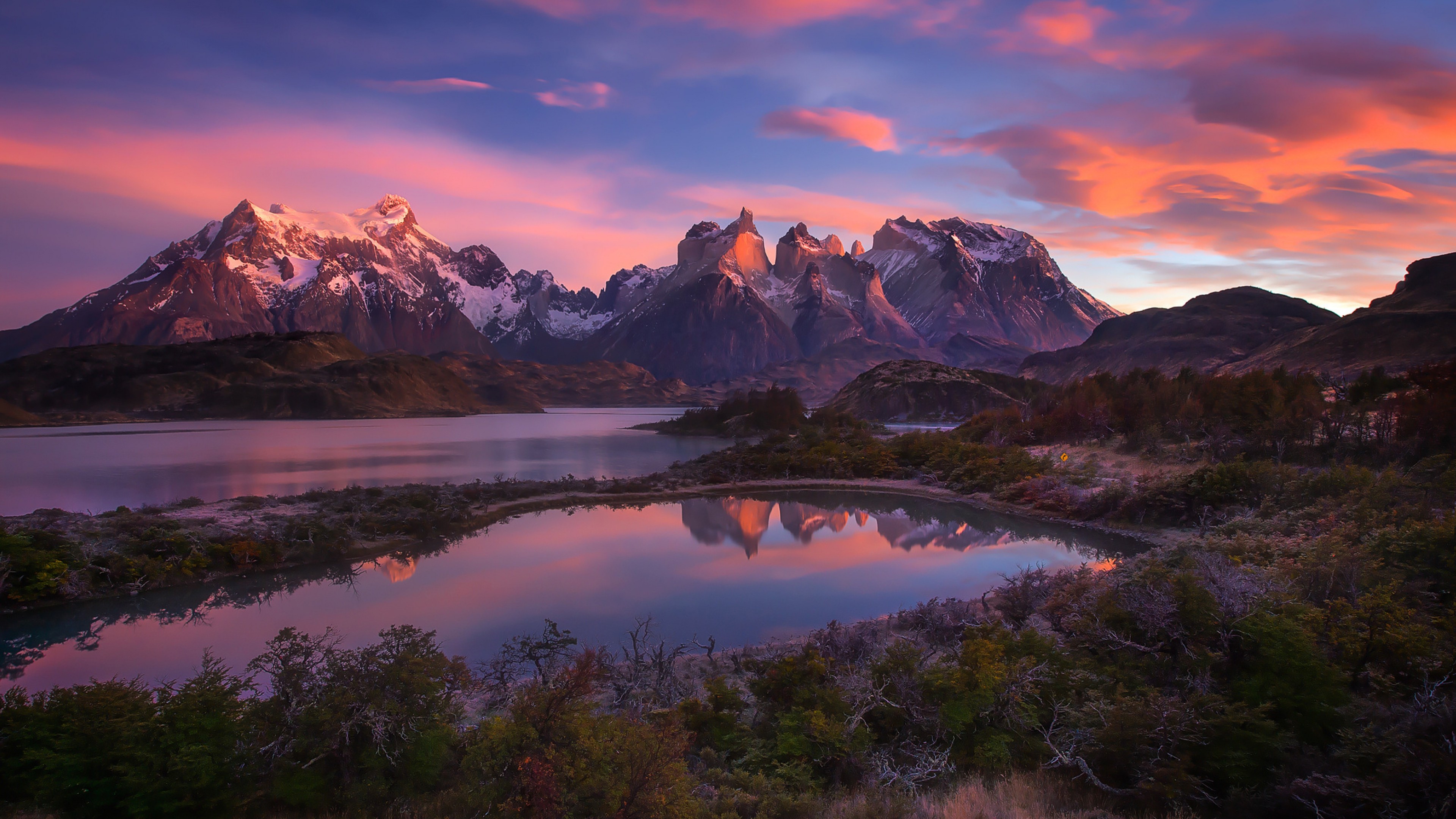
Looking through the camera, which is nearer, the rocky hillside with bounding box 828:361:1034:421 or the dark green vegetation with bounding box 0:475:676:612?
the dark green vegetation with bounding box 0:475:676:612

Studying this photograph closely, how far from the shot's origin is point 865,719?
25.8 feet

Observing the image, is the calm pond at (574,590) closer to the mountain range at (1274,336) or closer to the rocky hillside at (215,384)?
the mountain range at (1274,336)

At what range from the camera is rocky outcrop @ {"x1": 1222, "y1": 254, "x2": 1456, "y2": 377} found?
68.2m

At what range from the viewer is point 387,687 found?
697 cm

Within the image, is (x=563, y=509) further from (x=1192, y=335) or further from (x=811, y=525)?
(x=1192, y=335)

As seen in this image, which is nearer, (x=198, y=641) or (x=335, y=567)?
(x=198, y=641)

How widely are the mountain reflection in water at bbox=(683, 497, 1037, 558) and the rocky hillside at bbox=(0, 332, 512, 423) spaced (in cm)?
12497

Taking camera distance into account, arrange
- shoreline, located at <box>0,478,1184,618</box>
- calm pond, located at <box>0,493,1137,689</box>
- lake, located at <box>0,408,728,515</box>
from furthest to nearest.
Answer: lake, located at <box>0,408,728,515</box> → shoreline, located at <box>0,478,1184,618</box> → calm pond, located at <box>0,493,1137,689</box>

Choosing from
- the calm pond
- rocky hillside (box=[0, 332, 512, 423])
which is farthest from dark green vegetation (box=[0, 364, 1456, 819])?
rocky hillside (box=[0, 332, 512, 423])

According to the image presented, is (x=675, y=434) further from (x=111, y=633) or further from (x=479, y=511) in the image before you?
(x=111, y=633)

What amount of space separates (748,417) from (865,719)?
238 feet

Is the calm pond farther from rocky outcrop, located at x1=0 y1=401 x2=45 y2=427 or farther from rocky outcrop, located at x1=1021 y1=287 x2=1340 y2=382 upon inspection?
rocky outcrop, located at x1=0 y1=401 x2=45 y2=427

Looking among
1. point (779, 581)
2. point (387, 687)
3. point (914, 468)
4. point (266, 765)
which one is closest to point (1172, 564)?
point (779, 581)

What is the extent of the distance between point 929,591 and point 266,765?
14.7m
